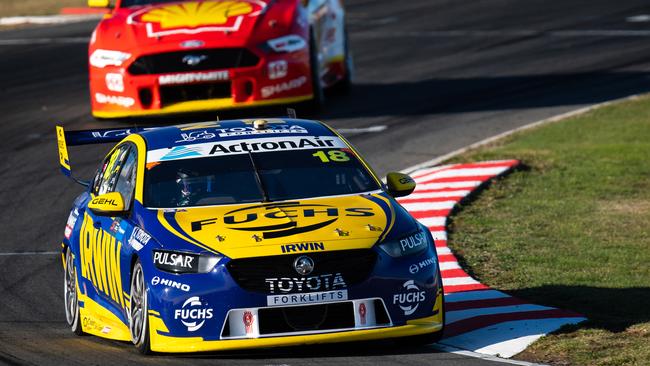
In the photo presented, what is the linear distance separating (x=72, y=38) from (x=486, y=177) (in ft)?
48.4

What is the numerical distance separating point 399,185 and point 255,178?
0.92 metres

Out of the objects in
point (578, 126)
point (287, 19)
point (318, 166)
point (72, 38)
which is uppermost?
point (318, 166)

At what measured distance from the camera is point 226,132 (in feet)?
33.1

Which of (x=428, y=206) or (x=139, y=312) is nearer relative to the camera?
(x=139, y=312)

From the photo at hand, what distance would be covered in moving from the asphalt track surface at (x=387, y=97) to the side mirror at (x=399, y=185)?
1.09 meters

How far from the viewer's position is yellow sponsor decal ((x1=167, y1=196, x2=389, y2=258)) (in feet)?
27.7

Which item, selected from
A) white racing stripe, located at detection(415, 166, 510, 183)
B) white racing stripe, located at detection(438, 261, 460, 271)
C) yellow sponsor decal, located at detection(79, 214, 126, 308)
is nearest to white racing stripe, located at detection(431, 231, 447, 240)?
white racing stripe, located at detection(438, 261, 460, 271)

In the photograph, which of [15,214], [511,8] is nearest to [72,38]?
[511,8]

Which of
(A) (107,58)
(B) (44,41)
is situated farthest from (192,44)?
(B) (44,41)

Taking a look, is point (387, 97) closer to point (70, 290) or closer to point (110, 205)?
point (70, 290)

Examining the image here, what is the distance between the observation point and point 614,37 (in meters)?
24.9

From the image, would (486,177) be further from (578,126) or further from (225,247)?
(225,247)

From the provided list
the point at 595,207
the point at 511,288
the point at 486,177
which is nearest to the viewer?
the point at 511,288

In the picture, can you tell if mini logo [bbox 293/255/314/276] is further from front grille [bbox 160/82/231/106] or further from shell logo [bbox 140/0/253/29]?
shell logo [bbox 140/0/253/29]
